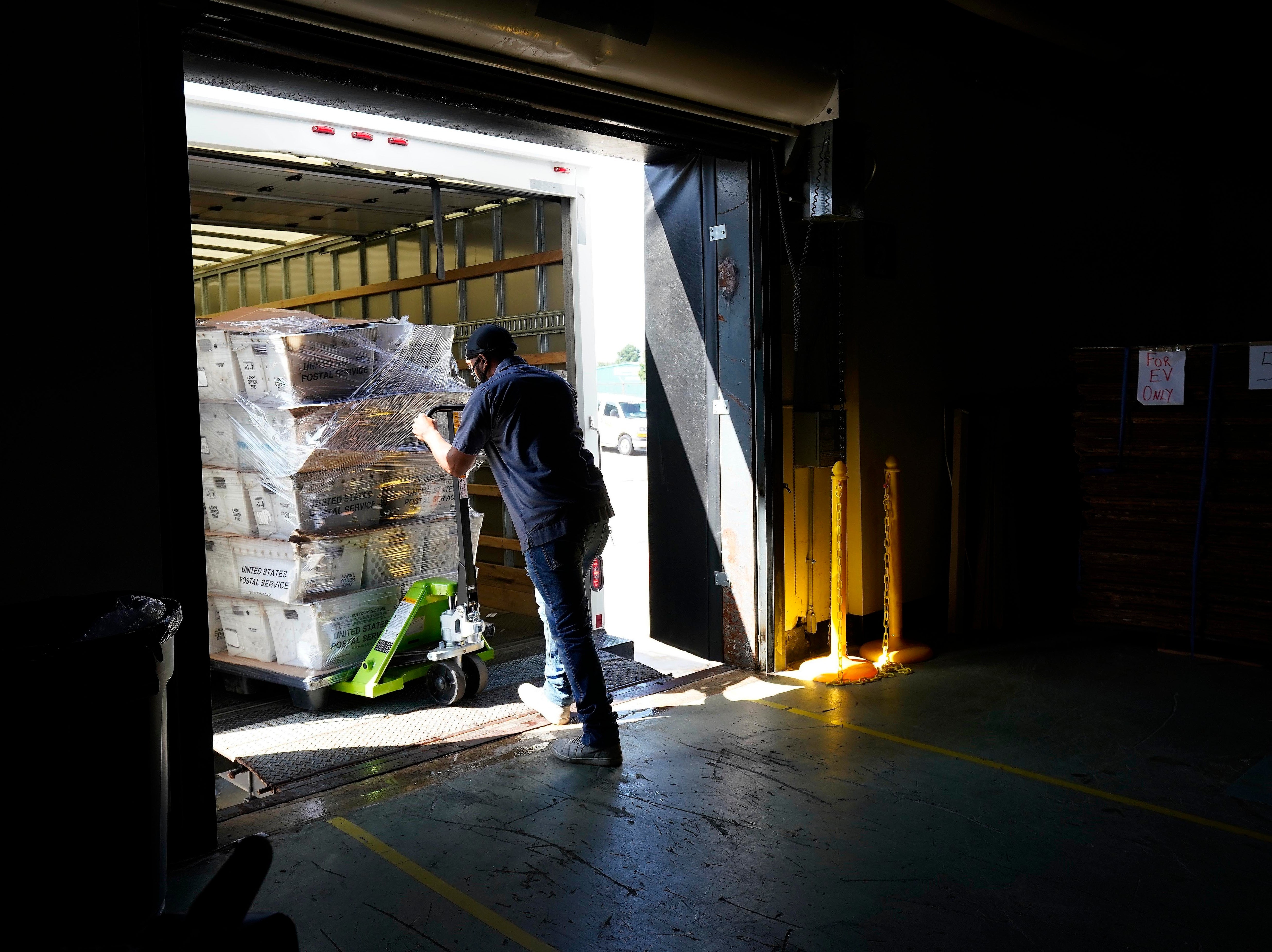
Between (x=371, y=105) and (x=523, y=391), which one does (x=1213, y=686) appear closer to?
(x=523, y=391)

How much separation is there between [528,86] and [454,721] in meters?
3.31

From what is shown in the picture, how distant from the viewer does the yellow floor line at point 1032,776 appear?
3883 millimetres

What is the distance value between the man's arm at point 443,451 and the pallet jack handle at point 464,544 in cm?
47

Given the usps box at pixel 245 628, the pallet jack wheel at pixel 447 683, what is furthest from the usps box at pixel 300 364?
the pallet jack wheel at pixel 447 683

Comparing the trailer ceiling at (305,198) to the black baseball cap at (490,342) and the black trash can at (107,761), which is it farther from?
the black trash can at (107,761)

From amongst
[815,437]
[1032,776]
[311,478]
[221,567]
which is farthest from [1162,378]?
[221,567]

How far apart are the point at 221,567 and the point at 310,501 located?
2.71 ft

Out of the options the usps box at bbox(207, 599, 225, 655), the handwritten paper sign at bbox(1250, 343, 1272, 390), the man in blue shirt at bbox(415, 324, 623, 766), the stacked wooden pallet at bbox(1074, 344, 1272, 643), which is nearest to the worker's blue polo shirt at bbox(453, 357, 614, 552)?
the man in blue shirt at bbox(415, 324, 623, 766)

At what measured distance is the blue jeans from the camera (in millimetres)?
4641

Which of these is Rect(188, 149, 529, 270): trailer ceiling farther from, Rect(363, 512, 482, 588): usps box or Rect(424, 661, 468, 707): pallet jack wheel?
Rect(424, 661, 468, 707): pallet jack wheel

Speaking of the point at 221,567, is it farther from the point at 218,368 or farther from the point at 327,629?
the point at 218,368

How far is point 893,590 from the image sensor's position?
6355 mm

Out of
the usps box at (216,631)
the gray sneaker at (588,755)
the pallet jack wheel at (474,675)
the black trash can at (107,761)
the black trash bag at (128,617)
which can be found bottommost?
the gray sneaker at (588,755)

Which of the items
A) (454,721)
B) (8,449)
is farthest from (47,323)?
(454,721)
